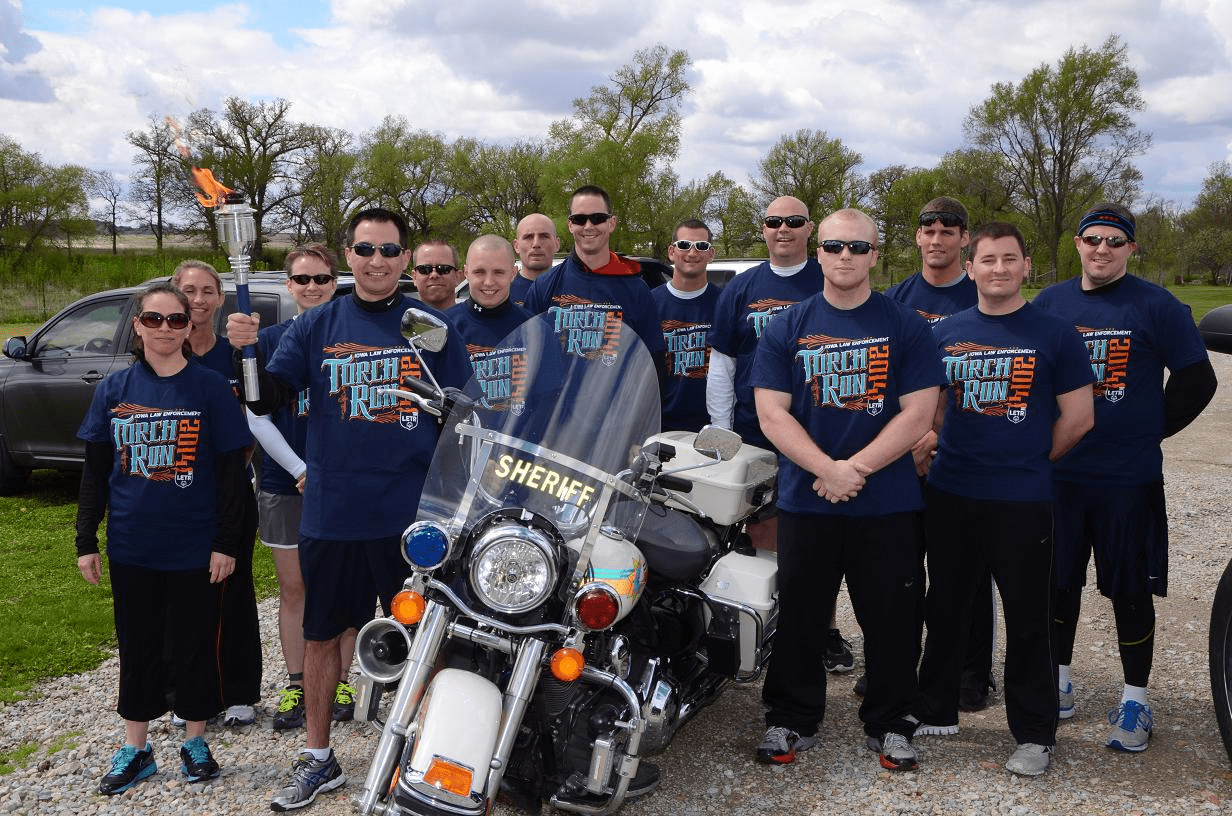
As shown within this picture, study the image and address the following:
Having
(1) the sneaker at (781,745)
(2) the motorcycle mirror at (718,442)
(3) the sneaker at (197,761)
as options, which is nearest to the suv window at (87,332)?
(3) the sneaker at (197,761)

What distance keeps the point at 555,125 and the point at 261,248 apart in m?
13.0

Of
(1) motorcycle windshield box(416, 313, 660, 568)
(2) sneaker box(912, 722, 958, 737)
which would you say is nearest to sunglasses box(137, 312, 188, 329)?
(1) motorcycle windshield box(416, 313, 660, 568)

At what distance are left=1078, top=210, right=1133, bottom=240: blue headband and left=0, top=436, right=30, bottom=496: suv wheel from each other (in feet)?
27.1

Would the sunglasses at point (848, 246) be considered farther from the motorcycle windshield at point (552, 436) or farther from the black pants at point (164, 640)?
the black pants at point (164, 640)

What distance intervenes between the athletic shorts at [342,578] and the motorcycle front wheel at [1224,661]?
122 inches

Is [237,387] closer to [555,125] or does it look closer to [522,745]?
[522,745]

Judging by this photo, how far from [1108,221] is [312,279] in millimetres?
3546

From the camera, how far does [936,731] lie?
436 cm

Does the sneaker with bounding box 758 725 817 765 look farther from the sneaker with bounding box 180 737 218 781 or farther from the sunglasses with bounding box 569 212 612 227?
the sunglasses with bounding box 569 212 612 227

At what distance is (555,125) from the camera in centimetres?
4259

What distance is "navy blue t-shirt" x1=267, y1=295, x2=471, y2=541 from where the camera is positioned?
371 centimetres

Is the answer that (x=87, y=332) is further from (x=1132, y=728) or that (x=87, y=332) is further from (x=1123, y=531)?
(x=1132, y=728)

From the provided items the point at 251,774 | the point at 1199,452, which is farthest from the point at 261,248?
the point at 251,774

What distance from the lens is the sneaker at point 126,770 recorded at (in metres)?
3.83
